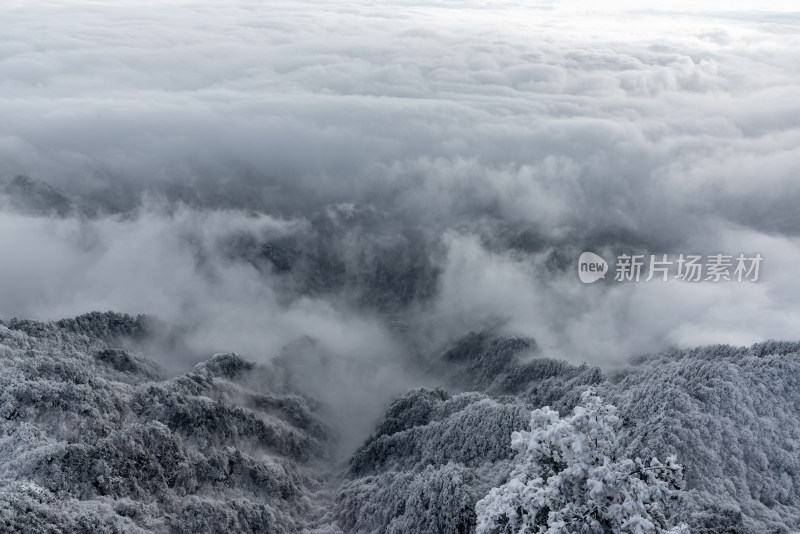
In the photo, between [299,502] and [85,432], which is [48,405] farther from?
[299,502]

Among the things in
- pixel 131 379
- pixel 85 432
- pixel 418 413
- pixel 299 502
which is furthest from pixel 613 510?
pixel 131 379

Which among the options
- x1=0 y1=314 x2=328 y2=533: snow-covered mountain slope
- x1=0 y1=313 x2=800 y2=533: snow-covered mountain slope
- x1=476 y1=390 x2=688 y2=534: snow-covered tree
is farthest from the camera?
x1=0 y1=314 x2=328 y2=533: snow-covered mountain slope

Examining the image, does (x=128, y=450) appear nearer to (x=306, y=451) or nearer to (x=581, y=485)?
(x=306, y=451)

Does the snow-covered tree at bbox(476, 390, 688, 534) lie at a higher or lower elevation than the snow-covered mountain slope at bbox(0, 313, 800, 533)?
higher

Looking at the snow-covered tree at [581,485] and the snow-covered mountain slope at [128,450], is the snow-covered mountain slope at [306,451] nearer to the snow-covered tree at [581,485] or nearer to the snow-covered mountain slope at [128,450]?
the snow-covered mountain slope at [128,450]

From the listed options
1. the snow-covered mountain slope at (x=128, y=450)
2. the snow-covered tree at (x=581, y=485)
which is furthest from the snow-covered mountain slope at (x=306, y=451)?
the snow-covered tree at (x=581, y=485)

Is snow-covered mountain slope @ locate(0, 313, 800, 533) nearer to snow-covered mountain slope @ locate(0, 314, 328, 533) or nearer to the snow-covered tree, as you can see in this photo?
→ snow-covered mountain slope @ locate(0, 314, 328, 533)

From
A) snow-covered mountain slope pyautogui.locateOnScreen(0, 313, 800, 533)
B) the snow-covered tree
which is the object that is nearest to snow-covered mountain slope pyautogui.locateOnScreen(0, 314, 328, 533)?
snow-covered mountain slope pyautogui.locateOnScreen(0, 313, 800, 533)
